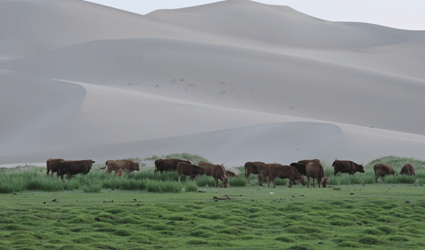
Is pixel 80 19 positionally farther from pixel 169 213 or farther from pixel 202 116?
pixel 169 213

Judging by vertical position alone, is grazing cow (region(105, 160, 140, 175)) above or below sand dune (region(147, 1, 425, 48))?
below

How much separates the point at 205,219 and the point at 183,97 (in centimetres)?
4099

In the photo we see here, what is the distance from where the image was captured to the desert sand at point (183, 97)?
34.8 metres

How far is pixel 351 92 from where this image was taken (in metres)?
53.6

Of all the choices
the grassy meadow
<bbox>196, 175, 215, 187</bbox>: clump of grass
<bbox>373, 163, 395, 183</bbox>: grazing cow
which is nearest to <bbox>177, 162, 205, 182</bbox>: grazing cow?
<bbox>196, 175, 215, 187</bbox>: clump of grass

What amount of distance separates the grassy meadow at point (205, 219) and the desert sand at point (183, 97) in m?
19.1

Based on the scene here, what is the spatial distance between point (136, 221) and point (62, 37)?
74.8m

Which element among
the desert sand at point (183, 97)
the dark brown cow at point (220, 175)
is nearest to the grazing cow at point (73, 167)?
the dark brown cow at point (220, 175)

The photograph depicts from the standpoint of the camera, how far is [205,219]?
9.09 meters

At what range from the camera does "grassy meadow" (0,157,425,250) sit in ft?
23.6

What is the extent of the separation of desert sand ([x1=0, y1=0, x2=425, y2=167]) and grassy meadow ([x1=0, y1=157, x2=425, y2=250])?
19.1m

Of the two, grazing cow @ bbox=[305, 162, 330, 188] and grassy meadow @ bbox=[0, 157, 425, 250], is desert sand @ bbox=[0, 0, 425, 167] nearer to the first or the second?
grazing cow @ bbox=[305, 162, 330, 188]

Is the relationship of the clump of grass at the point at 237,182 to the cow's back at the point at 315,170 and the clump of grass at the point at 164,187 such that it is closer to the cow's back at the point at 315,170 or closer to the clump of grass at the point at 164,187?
the cow's back at the point at 315,170

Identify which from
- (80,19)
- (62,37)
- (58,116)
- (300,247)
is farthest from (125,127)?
(80,19)
